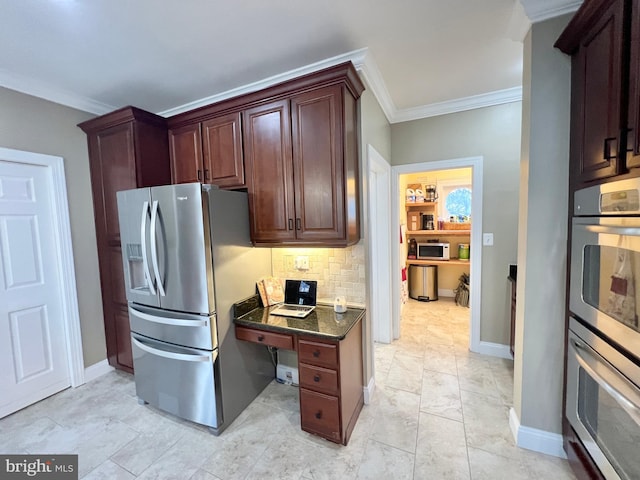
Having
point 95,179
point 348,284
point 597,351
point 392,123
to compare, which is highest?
point 392,123

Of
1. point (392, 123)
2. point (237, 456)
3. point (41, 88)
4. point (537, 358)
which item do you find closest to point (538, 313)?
point (537, 358)

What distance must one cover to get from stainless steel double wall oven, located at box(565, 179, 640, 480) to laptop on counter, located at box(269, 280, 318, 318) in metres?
1.59

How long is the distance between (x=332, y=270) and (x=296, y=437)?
47.1 inches

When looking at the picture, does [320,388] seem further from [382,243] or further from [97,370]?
[97,370]

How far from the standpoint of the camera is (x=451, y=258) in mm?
4793

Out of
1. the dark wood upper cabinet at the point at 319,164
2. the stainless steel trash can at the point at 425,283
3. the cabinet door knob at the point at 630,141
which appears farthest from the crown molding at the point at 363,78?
the stainless steel trash can at the point at 425,283

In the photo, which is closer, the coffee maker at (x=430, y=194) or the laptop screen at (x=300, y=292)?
the laptop screen at (x=300, y=292)

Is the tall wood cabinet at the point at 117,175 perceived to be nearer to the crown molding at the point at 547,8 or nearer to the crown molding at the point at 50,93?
the crown molding at the point at 50,93

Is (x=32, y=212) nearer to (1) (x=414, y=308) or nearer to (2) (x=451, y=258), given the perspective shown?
(1) (x=414, y=308)

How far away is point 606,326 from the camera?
1142 mm

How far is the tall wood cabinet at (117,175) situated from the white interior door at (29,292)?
0.32m

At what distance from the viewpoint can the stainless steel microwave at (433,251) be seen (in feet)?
14.9

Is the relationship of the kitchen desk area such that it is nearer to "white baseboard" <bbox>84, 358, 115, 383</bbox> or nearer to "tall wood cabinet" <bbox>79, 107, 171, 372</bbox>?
"tall wood cabinet" <bbox>79, 107, 171, 372</bbox>

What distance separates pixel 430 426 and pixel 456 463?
0.96ft
